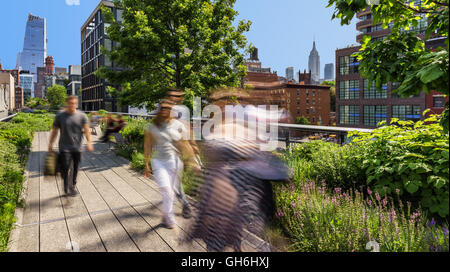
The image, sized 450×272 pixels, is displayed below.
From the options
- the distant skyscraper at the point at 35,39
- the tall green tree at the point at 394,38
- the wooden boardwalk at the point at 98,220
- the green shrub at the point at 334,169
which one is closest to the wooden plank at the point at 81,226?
the wooden boardwalk at the point at 98,220

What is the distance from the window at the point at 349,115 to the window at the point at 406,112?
341 inches

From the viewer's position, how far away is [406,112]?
61562 mm

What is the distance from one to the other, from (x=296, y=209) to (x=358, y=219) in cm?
84

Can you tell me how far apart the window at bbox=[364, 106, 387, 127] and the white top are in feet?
232

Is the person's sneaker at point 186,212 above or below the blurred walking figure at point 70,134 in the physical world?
below

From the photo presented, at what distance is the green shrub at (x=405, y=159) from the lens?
277 centimetres

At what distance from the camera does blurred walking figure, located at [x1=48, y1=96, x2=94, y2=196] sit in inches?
174

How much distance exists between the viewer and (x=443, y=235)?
1638mm

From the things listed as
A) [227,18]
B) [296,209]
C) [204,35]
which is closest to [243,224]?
[296,209]

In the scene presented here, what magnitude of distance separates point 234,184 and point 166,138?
1857 mm

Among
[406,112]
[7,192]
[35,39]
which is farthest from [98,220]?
Answer: [406,112]

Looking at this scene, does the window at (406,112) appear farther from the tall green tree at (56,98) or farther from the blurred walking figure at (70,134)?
the blurred walking figure at (70,134)

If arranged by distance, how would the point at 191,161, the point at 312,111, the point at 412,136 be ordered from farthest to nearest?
the point at 312,111
the point at 191,161
the point at 412,136

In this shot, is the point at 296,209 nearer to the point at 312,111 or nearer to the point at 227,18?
the point at 227,18
